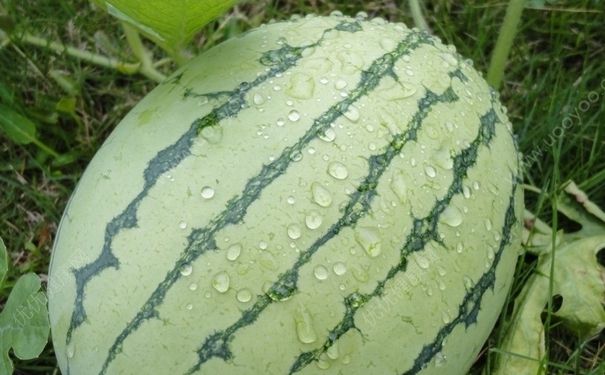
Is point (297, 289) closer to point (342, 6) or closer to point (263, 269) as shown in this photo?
point (263, 269)

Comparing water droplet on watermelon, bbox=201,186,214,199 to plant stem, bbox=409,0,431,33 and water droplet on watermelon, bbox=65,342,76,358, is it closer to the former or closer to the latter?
water droplet on watermelon, bbox=65,342,76,358

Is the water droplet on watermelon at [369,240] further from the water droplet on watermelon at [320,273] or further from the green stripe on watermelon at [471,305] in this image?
the green stripe on watermelon at [471,305]

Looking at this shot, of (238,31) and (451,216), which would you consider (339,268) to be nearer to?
(451,216)

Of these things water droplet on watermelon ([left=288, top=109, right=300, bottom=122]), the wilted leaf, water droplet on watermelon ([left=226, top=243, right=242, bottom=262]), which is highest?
water droplet on watermelon ([left=288, top=109, right=300, bottom=122])

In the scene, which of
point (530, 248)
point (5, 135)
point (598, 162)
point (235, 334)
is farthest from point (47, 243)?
point (598, 162)

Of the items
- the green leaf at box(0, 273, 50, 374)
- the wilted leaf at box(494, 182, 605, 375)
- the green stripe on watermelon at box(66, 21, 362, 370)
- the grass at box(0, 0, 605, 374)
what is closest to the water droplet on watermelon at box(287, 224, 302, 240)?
the green stripe on watermelon at box(66, 21, 362, 370)

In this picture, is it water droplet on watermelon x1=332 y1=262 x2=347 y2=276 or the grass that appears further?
the grass
